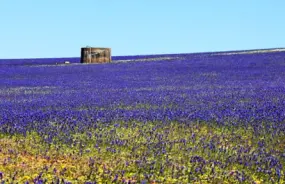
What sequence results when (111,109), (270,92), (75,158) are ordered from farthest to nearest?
(270,92) < (111,109) < (75,158)

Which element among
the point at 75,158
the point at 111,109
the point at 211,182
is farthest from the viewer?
the point at 111,109

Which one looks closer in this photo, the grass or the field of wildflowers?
the grass

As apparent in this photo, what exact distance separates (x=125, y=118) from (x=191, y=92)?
231 inches

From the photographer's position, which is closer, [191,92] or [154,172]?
[154,172]

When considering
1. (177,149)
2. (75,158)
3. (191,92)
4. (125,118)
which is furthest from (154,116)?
(191,92)

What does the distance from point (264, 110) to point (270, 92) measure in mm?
4392

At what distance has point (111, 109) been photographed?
1253 cm

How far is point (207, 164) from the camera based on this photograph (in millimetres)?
7211

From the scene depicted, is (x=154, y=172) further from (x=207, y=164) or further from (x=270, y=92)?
(x=270, y=92)

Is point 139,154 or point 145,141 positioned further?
point 145,141

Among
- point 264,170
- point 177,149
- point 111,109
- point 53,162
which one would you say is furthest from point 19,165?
point 111,109

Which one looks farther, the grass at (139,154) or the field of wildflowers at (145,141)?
the field of wildflowers at (145,141)

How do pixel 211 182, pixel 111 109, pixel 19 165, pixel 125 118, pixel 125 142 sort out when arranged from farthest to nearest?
pixel 111 109
pixel 125 118
pixel 125 142
pixel 19 165
pixel 211 182

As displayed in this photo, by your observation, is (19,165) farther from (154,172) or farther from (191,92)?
(191,92)
